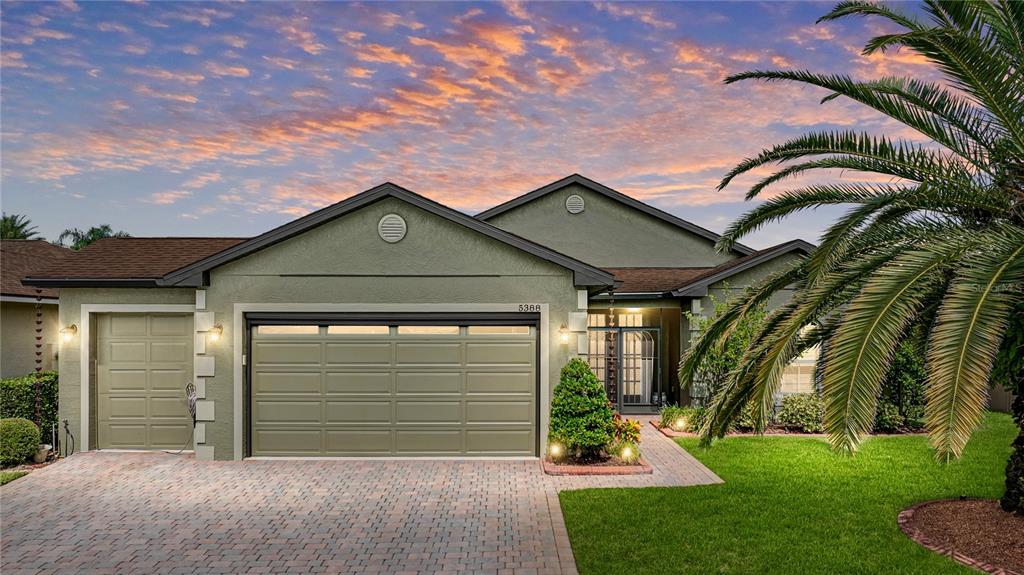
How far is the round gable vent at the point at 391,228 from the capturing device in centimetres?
1102

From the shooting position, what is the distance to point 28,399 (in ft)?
37.6

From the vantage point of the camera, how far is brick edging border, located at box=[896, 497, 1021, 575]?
6.07 metres

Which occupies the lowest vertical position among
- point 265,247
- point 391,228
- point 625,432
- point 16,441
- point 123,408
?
point 16,441

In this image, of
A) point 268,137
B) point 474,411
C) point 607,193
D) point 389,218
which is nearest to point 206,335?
point 389,218

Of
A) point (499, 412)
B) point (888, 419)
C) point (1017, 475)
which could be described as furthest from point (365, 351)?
point (888, 419)

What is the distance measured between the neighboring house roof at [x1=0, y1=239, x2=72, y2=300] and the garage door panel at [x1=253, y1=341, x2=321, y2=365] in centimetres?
555

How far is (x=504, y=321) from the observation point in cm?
1127

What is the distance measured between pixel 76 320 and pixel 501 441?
8675mm

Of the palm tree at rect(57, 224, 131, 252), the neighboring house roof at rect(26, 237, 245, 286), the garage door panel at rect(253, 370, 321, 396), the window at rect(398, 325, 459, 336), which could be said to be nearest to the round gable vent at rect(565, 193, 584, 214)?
the window at rect(398, 325, 459, 336)

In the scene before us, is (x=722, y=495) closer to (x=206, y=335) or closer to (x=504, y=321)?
(x=504, y=321)

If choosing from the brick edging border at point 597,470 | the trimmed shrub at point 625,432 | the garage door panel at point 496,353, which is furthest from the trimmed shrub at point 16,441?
the trimmed shrub at point 625,432

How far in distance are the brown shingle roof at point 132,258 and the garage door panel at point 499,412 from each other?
21.8 ft

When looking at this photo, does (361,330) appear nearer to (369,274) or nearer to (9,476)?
(369,274)

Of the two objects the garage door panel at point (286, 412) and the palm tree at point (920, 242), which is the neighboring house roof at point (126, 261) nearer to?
the garage door panel at point (286, 412)
